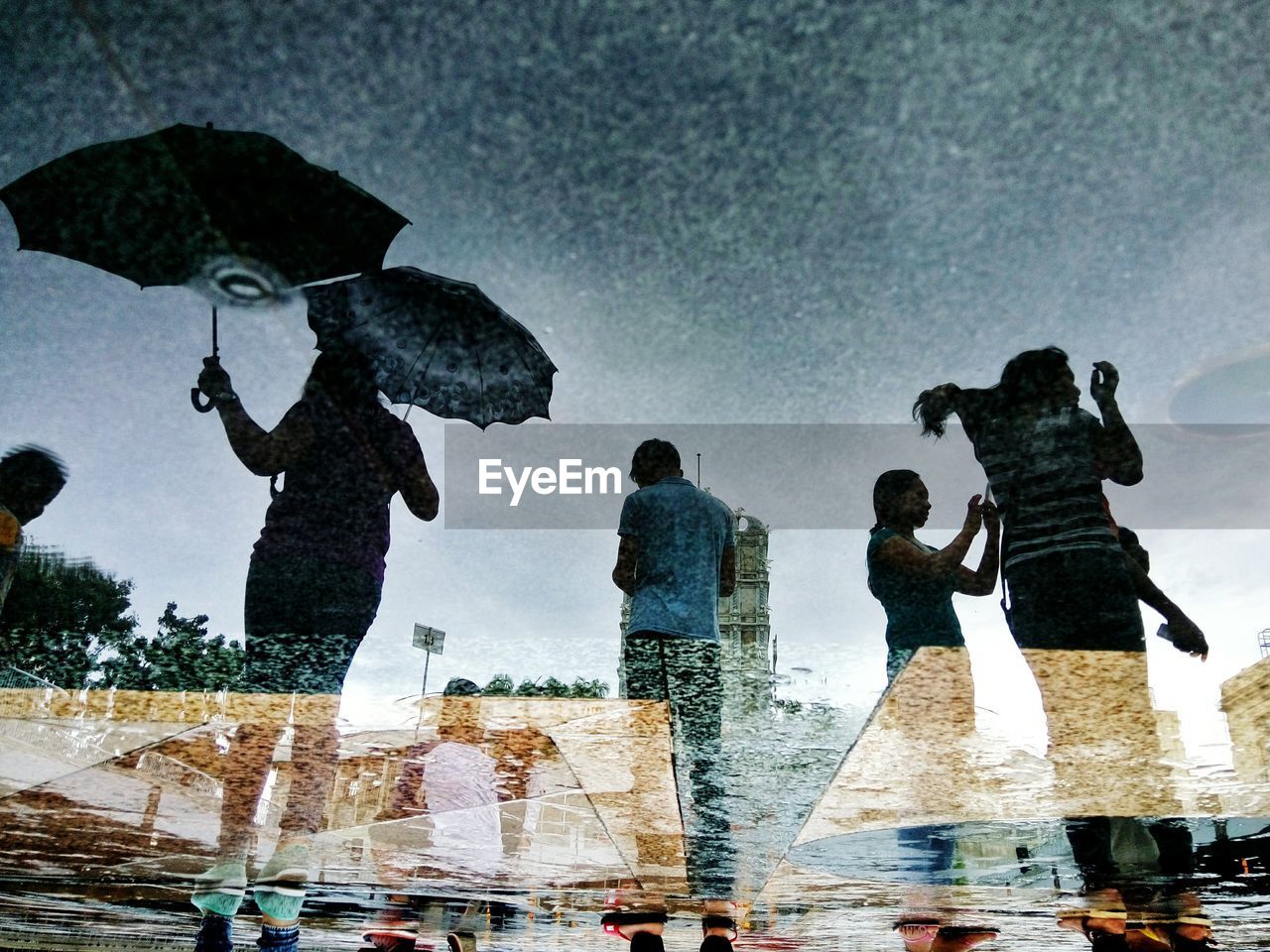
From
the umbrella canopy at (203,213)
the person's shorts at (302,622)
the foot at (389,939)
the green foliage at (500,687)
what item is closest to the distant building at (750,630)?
the green foliage at (500,687)

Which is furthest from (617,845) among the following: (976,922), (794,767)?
(976,922)

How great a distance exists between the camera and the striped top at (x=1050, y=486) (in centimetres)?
222

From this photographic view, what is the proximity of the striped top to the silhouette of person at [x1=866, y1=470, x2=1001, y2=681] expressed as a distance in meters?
0.07

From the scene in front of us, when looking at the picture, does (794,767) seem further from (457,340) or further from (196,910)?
(196,910)

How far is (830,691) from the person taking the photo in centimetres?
233

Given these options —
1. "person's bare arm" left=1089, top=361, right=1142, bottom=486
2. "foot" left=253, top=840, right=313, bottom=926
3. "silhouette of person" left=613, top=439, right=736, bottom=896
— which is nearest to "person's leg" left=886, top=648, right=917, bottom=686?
"silhouette of person" left=613, top=439, right=736, bottom=896

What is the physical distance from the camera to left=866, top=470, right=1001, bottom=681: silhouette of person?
231 cm

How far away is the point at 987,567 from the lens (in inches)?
93.0

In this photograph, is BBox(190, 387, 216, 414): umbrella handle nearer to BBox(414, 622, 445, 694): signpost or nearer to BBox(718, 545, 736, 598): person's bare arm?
BBox(414, 622, 445, 694): signpost

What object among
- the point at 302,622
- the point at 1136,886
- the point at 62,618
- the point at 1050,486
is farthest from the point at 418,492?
the point at 1136,886

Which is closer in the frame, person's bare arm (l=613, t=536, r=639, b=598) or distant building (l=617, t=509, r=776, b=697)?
distant building (l=617, t=509, r=776, b=697)

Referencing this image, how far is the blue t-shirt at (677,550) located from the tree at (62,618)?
4.54 feet

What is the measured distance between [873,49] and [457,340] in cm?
168

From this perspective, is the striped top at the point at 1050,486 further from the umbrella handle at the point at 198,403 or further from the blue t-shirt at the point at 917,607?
the umbrella handle at the point at 198,403
